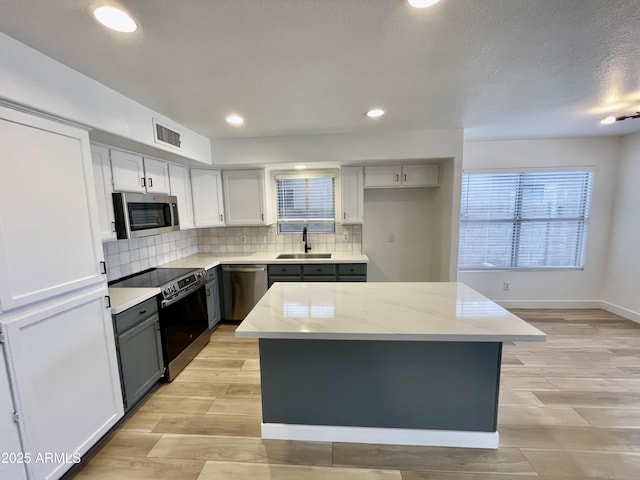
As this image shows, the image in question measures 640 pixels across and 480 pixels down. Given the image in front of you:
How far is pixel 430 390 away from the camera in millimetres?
1721

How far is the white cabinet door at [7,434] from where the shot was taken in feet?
4.15

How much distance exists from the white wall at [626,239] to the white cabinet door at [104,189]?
602cm

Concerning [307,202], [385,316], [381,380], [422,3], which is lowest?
[381,380]

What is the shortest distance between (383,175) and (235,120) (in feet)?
6.51

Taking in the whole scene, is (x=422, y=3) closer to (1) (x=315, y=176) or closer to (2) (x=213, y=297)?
(1) (x=315, y=176)

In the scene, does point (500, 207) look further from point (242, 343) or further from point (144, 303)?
point (144, 303)

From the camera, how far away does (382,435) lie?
5.82ft

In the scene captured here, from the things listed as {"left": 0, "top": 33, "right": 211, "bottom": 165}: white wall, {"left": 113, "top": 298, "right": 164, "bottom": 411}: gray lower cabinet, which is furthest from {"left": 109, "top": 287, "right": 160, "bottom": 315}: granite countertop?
{"left": 0, "top": 33, "right": 211, "bottom": 165}: white wall

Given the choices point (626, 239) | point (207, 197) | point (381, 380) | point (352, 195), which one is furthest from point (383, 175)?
point (626, 239)

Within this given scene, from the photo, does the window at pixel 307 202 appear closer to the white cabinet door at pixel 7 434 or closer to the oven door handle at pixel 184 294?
the oven door handle at pixel 184 294

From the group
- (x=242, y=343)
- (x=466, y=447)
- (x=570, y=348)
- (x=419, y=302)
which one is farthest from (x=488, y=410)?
(x=242, y=343)

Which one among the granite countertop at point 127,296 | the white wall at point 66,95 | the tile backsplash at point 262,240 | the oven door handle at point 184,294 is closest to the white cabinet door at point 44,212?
the white wall at point 66,95

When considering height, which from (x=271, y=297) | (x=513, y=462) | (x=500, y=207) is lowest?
(x=513, y=462)

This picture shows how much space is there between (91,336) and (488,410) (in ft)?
8.43
